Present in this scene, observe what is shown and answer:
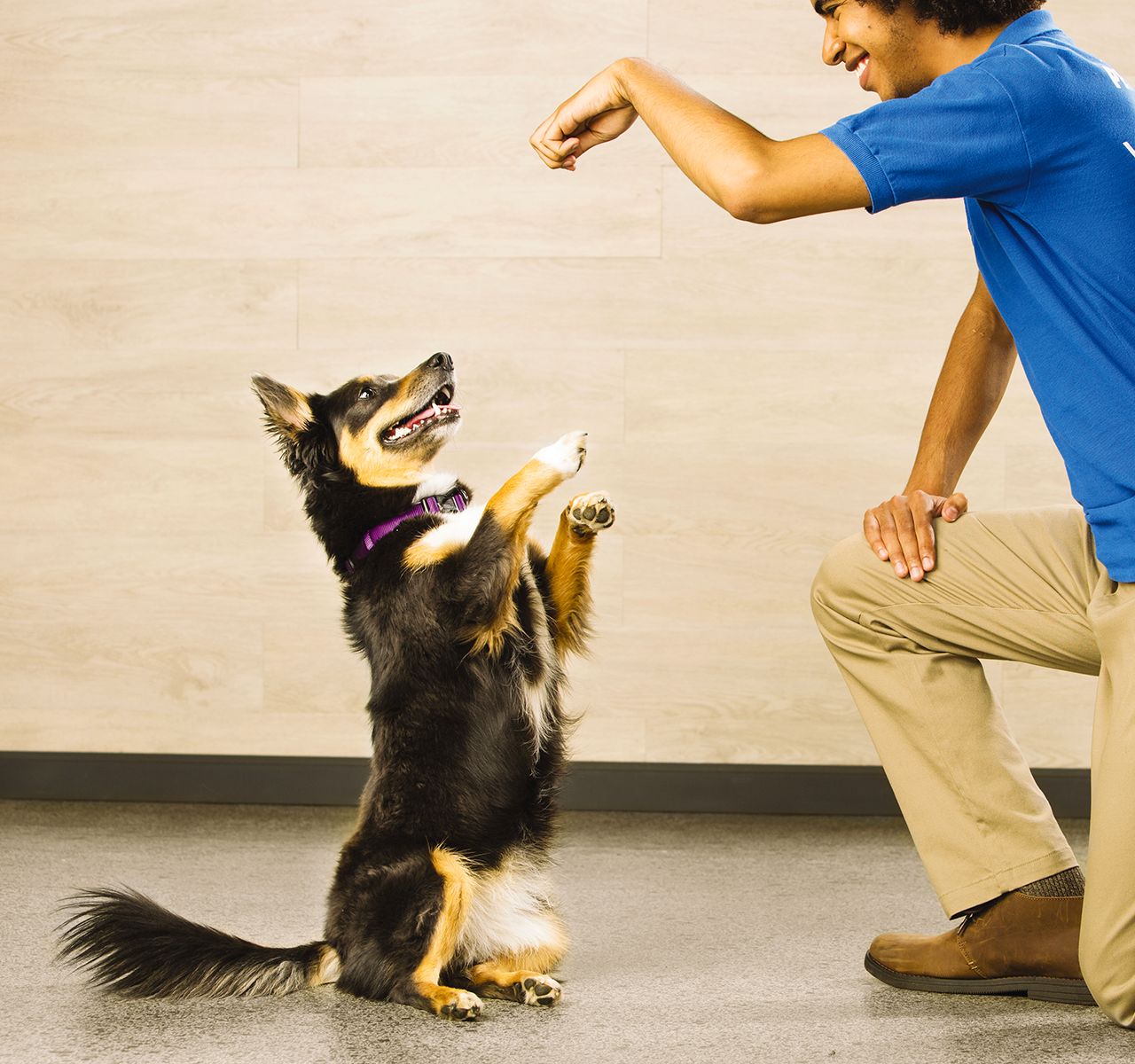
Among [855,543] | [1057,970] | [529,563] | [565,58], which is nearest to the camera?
[1057,970]

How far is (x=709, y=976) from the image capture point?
1.83 meters

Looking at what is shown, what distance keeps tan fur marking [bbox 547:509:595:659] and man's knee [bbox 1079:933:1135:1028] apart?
2.83ft

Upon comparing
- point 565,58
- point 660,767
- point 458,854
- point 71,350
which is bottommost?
point 660,767

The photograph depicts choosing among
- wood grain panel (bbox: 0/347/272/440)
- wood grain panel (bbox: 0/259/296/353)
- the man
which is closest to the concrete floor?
the man

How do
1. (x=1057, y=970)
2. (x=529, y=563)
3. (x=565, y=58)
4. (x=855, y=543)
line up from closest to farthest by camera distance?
(x=1057, y=970)
(x=855, y=543)
(x=529, y=563)
(x=565, y=58)

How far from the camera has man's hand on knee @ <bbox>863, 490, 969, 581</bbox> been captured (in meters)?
1.71

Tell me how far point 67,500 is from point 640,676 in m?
1.59

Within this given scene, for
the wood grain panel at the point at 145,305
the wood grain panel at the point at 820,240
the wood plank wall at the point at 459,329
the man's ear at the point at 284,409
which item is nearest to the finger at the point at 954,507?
the man's ear at the point at 284,409

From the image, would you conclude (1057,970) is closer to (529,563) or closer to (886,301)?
(529,563)

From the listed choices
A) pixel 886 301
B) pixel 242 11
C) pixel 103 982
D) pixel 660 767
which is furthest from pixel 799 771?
pixel 242 11

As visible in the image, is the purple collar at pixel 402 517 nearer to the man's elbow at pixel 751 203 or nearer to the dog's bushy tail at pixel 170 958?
the dog's bushy tail at pixel 170 958

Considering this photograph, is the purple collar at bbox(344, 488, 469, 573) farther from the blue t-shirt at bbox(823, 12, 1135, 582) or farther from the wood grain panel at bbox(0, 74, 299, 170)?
the wood grain panel at bbox(0, 74, 299, 170)

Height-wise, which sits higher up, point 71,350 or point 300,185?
point 300,185

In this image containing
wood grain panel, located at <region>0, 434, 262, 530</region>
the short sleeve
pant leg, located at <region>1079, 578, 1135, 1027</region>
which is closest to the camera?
the short sleeve
